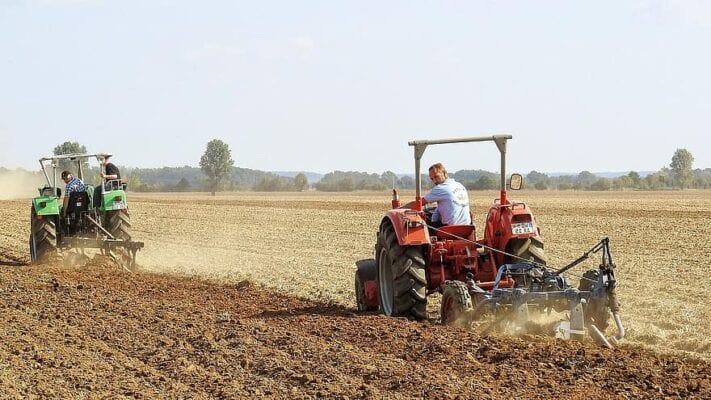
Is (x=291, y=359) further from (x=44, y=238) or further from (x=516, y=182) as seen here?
(x=44, y=238)

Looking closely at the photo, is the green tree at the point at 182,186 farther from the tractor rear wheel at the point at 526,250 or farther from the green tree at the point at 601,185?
the tractor rear wheel at the point at 526,250

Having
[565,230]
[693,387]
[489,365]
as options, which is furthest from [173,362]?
[565,230]

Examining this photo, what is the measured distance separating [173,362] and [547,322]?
3.08 metres

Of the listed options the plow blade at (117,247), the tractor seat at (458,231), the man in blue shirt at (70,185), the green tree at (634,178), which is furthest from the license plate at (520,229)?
the green tree at (634,178)

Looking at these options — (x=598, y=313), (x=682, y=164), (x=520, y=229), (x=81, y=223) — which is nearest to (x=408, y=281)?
(x=520, y=229)

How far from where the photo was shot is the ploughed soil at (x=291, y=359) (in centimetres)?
591

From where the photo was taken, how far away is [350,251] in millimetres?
18391

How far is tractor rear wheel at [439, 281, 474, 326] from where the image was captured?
25.3 ft

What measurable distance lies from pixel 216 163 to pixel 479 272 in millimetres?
93015

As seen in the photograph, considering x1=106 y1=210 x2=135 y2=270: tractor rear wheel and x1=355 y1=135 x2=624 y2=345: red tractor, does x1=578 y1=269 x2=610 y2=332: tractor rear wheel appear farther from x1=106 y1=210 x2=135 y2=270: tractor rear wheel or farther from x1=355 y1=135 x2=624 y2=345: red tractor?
x1=106 y1=210 x2=135 y2=270: tractor rear wheel

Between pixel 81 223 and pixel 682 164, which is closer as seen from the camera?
pixel 81 223

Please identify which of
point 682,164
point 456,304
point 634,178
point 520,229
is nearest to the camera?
point 456,304

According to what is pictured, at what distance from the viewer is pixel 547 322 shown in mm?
7742

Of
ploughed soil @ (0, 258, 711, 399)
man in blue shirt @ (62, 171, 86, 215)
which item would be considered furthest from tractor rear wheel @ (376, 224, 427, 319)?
man in blue shirt @ (62, 171, 86, 215)
